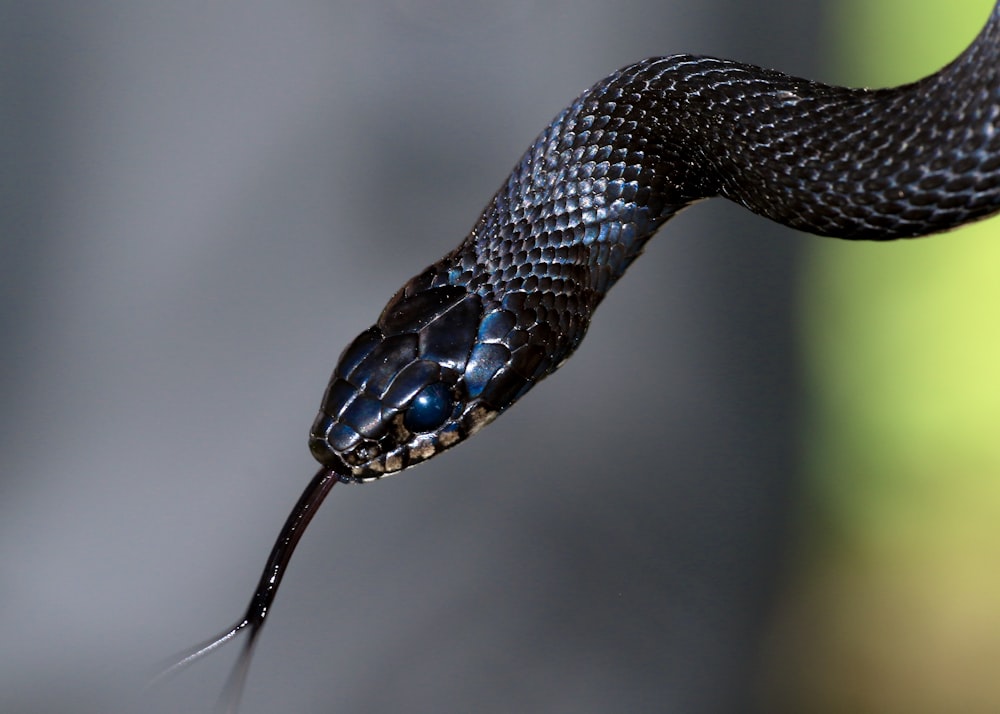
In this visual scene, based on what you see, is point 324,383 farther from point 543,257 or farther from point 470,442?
point 543,257

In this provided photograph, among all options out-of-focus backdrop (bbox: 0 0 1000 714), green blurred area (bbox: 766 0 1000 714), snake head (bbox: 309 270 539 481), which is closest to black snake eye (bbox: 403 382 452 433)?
snake head (bbox: 309 270 539 481)

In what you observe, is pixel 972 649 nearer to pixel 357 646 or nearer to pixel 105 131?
pixel 357 646

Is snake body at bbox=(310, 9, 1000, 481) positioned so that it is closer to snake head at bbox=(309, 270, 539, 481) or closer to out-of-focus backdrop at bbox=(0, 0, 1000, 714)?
snake head at bbox=(309, 270, 539, 481)

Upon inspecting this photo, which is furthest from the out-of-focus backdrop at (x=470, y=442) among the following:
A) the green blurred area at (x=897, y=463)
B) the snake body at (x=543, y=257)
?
the snake body at (x=543, y=257)

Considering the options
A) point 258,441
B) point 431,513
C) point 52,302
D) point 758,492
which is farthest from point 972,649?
point 52,302

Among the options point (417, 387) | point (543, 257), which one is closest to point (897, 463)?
point (543, 257)

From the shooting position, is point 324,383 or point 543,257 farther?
point 324,383

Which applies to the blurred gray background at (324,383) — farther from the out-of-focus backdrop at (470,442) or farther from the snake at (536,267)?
the snake at (536,267)
